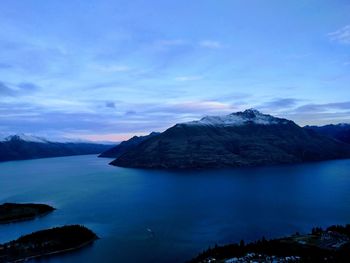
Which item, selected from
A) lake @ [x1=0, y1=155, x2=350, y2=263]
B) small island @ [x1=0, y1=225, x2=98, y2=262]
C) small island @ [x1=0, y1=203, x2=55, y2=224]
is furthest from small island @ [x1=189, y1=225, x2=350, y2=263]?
small island @ [x1=0, y1=203, x2=55, y2=224]

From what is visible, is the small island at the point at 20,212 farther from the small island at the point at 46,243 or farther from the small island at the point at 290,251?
the small island at the point at 290,251

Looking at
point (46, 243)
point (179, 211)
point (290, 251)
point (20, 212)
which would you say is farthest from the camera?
point (20, 212)

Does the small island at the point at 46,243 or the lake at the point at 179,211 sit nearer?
the small island at the point at 46,243

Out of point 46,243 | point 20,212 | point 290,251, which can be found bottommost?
point 46,243

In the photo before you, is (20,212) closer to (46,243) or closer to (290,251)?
(46,243)

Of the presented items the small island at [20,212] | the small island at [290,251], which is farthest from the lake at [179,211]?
the small island at [290,251]

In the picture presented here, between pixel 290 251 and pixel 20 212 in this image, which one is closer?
pixel 290 251

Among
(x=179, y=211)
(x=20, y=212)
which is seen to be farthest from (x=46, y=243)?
(x=179, y=211)

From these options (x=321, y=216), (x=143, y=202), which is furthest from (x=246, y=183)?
(x=321, y=216)
